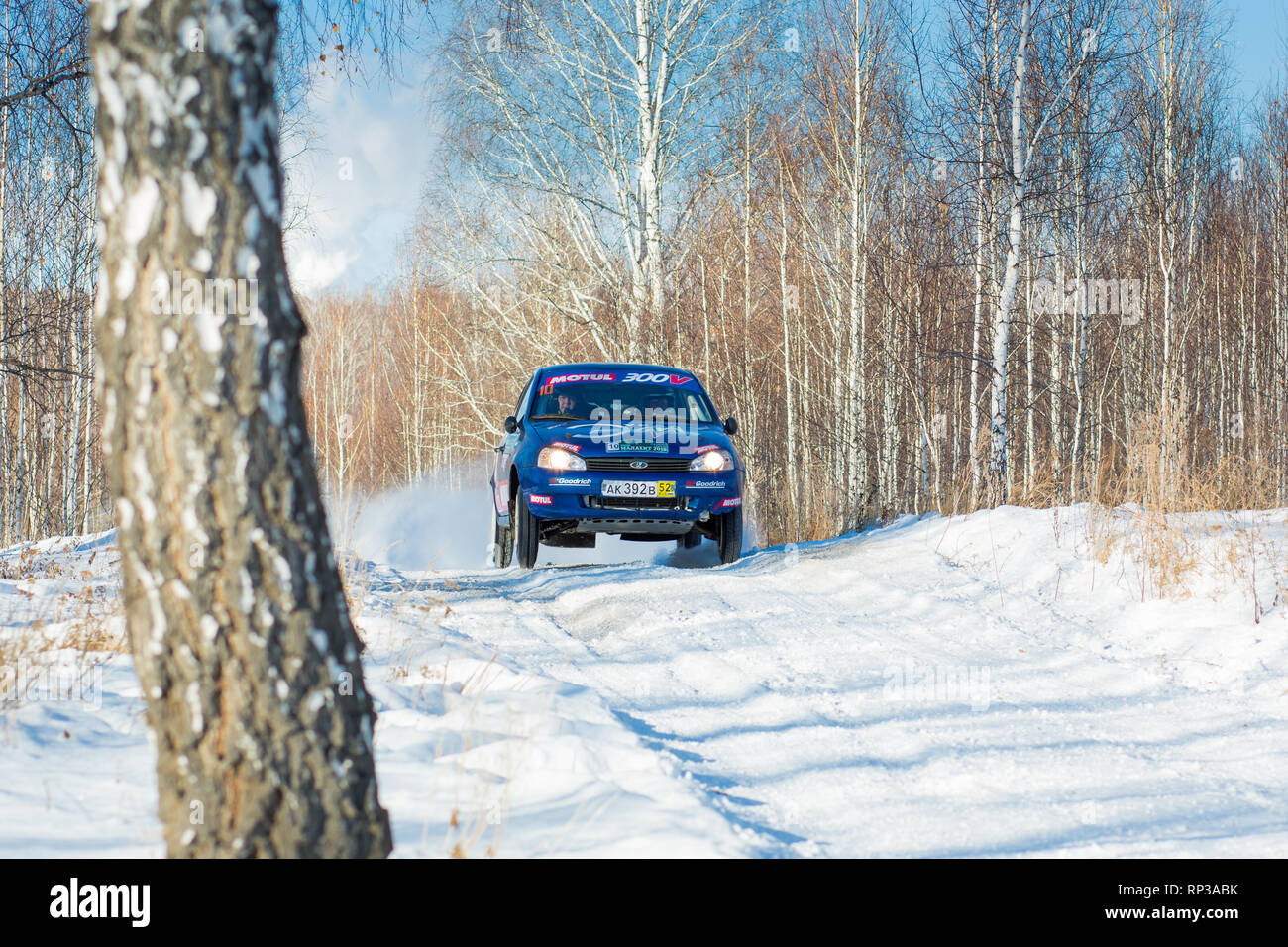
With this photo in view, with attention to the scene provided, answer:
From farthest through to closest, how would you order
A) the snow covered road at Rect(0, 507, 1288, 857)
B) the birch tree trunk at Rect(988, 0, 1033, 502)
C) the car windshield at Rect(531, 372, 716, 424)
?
1. the birch tree trunk at Rect(988, 0, 1033, 502)
2. the car windshield at Rect(531, 372, 716, 424)
3. the snow covered road at Rect(0, 507, 1288, 857)

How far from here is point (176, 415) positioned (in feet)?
7.52

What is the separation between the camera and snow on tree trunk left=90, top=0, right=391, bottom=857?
2297 millimetres

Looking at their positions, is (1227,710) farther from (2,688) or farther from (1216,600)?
(2,688)

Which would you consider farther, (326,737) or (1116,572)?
(1116,572)

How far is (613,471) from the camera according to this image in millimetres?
9203

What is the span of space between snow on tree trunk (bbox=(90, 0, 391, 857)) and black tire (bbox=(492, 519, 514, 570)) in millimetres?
7870

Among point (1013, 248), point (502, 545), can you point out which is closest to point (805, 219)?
point (1013, 248)

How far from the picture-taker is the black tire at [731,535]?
32.1 feet

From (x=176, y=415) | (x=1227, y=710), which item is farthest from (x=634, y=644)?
(x=176, y=415)

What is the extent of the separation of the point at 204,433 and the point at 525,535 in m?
7.31

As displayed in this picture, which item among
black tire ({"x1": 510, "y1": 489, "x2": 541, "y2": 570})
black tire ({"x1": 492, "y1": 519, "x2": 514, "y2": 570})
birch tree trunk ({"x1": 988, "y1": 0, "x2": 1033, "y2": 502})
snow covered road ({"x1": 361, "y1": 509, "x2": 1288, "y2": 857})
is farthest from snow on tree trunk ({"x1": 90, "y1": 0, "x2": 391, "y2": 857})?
birch tree trunk ({"x1": 988, "y1": 0, "x2": 1033, "y2": 502})

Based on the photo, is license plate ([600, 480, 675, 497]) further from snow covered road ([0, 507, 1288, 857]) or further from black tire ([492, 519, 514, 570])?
black tire ([492, 519, 514, 570])

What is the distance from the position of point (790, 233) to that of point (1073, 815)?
20037 millimetres

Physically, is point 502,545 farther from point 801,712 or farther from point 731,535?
point 801,712
